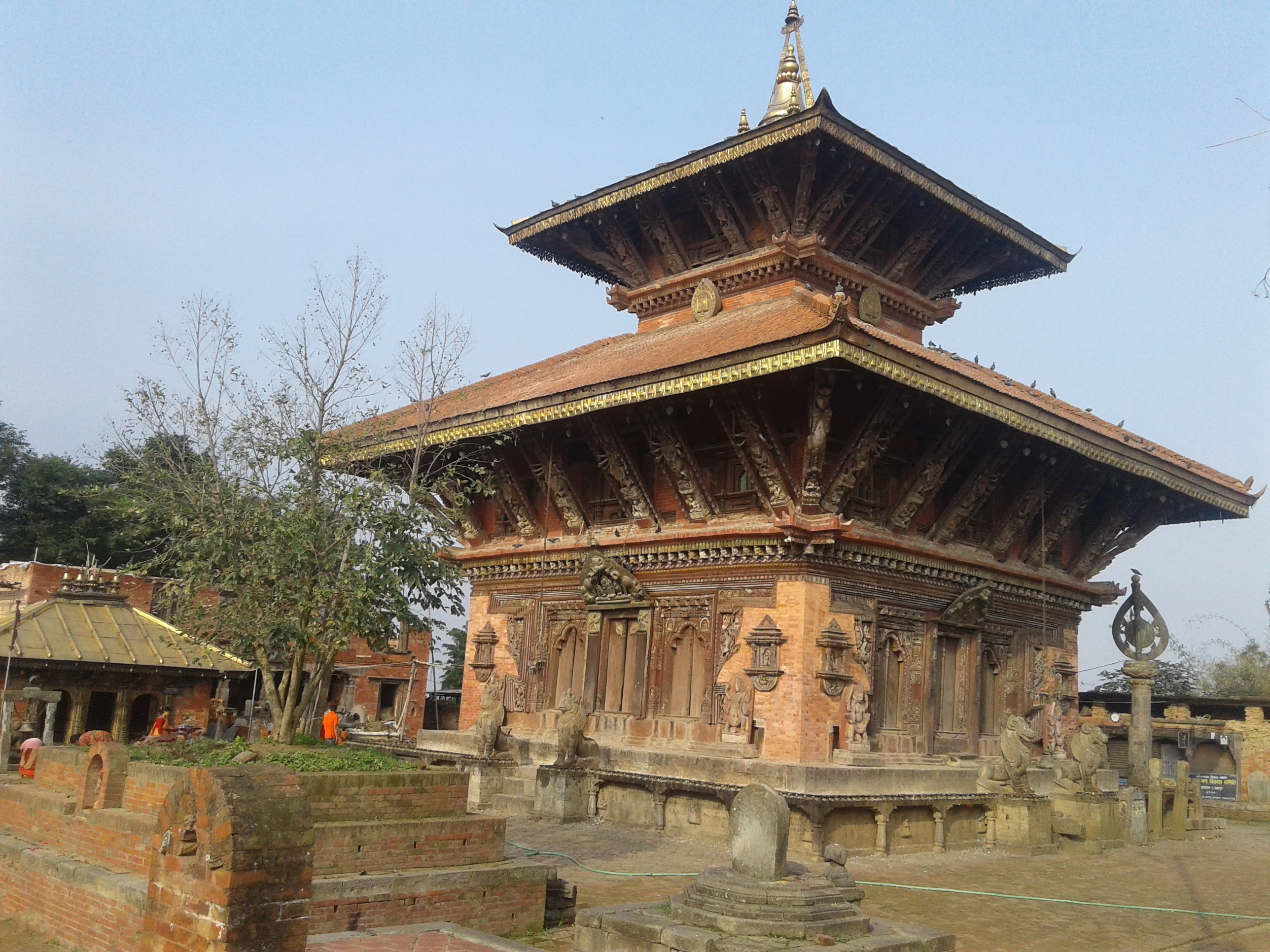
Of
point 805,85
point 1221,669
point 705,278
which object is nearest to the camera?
point 705,278

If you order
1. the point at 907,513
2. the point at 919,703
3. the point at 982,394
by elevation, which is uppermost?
the point at 982,394

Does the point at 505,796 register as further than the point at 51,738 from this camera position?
No

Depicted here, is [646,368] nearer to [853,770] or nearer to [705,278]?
[705,278]

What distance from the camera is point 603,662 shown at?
59.7 ft

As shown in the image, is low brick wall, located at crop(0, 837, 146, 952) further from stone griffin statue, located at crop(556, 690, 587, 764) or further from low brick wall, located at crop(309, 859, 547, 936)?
stone griffin statue, located at crop(556, 690, 587, 764)

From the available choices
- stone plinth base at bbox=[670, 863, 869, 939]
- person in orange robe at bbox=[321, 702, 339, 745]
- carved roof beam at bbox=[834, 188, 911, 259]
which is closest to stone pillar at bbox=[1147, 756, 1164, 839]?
carved roof beam at bbox=[834, 188, 911, 259]

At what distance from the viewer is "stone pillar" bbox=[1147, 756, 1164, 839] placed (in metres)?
18.5

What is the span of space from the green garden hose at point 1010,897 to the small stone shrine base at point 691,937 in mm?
2949

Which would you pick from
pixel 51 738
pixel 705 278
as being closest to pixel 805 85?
pixel 705 278

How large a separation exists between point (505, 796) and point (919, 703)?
22.0 feet

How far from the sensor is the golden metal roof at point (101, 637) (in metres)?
19.6

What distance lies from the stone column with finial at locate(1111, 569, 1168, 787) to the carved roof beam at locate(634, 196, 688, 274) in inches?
417

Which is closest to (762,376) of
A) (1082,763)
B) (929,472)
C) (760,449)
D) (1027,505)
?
(760,449)

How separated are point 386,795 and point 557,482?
9777 millimetres
